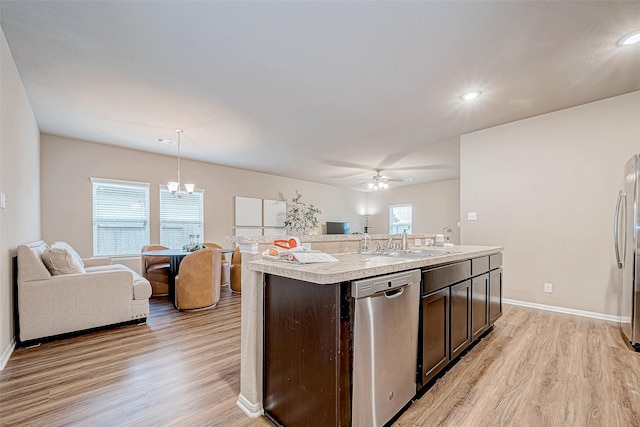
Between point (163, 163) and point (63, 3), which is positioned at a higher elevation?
point (63, 3)

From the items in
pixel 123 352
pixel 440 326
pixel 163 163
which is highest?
pixel 163 163

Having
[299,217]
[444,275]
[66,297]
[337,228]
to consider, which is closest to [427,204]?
[337,228]

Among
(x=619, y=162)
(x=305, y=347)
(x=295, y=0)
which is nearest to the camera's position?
(x=305, y=347)

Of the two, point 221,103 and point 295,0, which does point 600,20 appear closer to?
point 295,0

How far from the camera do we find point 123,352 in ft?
8.41

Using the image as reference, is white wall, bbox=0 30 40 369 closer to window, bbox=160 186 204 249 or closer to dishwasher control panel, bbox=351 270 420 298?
window, bbox=160 186 204 249

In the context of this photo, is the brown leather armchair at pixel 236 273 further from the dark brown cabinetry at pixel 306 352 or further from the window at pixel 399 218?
the window at pixel 399 218

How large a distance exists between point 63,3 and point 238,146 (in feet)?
10.4

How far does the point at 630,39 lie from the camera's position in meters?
2.27

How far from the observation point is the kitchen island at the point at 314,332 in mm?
1310

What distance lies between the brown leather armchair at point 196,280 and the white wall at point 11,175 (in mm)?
1532

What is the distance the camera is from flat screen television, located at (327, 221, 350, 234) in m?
8.96

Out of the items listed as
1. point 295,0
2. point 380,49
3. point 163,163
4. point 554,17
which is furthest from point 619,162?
point 163,163

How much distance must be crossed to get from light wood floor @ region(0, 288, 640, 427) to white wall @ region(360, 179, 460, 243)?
551 cm
